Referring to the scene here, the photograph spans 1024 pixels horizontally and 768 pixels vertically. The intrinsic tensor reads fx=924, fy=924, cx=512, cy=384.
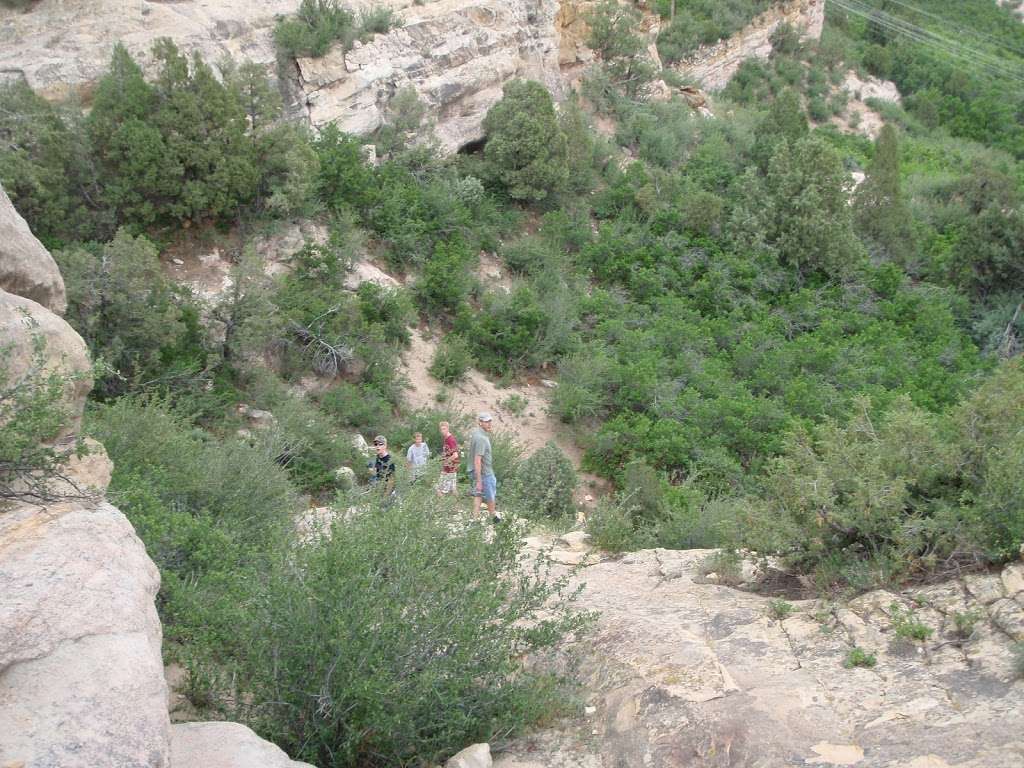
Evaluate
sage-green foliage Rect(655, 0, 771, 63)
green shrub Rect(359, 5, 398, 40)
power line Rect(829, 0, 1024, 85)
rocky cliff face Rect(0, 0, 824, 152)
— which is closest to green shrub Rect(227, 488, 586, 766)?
rocky cliff face Rect(0, 0, 824, 152)

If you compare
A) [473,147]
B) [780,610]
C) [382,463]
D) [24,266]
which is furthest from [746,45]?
[24,266]

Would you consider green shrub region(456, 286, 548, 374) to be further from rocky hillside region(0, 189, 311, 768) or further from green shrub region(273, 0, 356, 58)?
rocky hillside region(0, 189, 311, 768)

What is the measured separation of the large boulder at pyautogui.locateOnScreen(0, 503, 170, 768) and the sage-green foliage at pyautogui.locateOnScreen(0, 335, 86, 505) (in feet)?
0.59

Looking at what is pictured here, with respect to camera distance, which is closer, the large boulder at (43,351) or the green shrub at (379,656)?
the green shrub at (379,656)

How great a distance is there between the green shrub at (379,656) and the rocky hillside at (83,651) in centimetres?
51

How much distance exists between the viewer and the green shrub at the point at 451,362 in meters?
13.9

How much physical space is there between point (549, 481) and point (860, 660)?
20.6ft

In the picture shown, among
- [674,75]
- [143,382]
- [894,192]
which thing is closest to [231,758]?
[143,382]

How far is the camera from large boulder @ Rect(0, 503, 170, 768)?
333 centimetres

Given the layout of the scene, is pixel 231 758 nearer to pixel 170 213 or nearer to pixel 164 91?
pixel 170 213

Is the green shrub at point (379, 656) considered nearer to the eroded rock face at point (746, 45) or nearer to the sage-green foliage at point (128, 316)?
the sage-green foliage at point (128, 316)

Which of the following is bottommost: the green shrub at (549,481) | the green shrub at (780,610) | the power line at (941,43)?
the green shrub at (549,481)

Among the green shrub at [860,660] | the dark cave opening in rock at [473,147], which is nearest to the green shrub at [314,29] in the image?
the dark cave opening in rock at [473,147]

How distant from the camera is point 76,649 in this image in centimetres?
363
